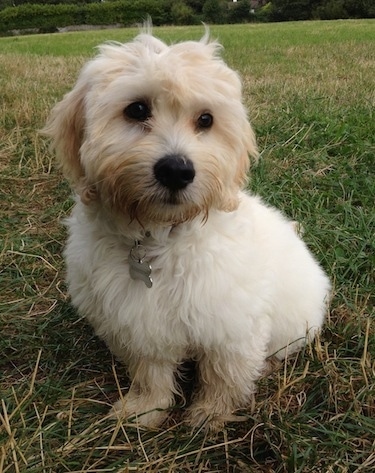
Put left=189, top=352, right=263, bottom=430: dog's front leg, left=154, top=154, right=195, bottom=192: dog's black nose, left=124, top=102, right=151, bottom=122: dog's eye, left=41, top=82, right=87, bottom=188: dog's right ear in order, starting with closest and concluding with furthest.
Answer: left=154, top=154, right=195, bottom=192: dog's black nose → left=124, top=102, right=151, bottom=122: dog's eye → left=41, top=82, right=87, bottom=188: dog's right ear → left=189, top=352, right=263, bottom=430: dog's front leg

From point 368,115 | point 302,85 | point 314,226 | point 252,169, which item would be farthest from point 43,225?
point 302,85

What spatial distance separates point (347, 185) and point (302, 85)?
295 centimetres

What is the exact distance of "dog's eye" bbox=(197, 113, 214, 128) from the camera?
6.33ft

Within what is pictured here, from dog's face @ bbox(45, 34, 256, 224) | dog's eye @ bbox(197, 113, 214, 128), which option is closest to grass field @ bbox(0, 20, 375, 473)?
dog's face @ bbox(45, 34, 256, 224)

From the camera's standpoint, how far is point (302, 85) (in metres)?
6.50

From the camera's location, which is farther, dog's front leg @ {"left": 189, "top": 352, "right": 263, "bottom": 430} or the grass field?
dog's front leg @ {"left": 189, "top": 352, "right": 263, "bottom": 430}

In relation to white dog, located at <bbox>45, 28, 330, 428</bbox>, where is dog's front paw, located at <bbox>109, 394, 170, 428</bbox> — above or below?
below

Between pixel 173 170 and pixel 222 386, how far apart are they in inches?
38.9

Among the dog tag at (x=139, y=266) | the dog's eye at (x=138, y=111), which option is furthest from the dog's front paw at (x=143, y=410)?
the dog's eye at (x=138, y=111)

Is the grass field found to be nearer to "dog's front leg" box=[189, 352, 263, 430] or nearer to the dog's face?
"dog's front leg" box=[189, 352, 263, 430]

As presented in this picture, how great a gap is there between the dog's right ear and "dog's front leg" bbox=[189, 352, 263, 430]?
88cm

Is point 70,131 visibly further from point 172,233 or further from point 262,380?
point 262,380

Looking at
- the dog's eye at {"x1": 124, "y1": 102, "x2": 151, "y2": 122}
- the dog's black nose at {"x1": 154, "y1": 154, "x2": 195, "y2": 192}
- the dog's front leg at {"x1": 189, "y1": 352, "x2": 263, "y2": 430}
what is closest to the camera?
the dog's black nose at {"x1": 154, "y1": 154, "x2": 195, "y2": 192}

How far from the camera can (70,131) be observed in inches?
80.4
